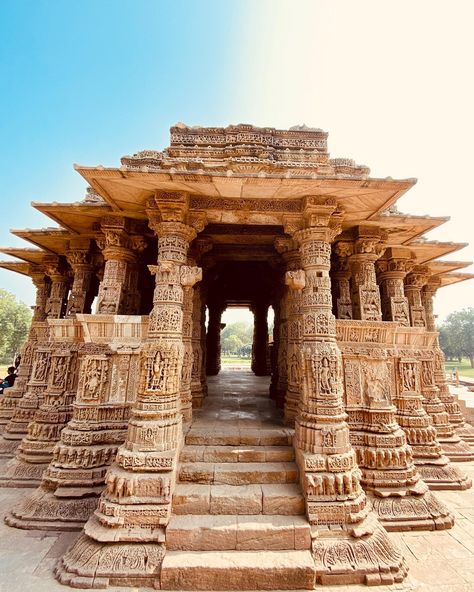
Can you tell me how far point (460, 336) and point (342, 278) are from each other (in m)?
65.9

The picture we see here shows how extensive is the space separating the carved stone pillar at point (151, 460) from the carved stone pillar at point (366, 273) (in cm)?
334

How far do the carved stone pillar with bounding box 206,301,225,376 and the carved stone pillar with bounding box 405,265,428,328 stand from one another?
7.89 metres

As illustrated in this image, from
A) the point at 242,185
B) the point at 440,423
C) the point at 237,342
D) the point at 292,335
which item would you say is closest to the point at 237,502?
the point at 292,335

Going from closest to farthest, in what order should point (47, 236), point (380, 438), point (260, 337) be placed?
point (380, 438) → point (47, 236) → point (260, 337)

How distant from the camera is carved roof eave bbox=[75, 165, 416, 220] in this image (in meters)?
3.91

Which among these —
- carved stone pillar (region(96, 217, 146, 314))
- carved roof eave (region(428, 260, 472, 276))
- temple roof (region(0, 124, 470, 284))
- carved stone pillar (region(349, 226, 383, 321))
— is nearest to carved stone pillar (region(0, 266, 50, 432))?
temple roof (region(0, 124, 470, 284))

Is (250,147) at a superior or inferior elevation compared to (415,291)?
superior

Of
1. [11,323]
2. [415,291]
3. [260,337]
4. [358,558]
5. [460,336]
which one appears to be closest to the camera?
[358,558]

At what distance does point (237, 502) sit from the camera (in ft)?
12.1

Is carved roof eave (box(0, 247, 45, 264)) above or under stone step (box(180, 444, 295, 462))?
above

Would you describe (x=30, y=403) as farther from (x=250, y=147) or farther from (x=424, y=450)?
(x=424, y=450)

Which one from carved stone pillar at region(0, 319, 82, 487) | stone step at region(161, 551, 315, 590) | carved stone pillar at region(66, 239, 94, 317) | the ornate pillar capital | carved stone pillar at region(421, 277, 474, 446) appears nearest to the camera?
stone step at region(161, 551, 315, 590)

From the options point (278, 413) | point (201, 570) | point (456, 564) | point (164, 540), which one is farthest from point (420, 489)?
point (164, 540)

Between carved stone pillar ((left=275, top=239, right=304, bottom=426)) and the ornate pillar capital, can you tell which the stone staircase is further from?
the ornate pillar capital
